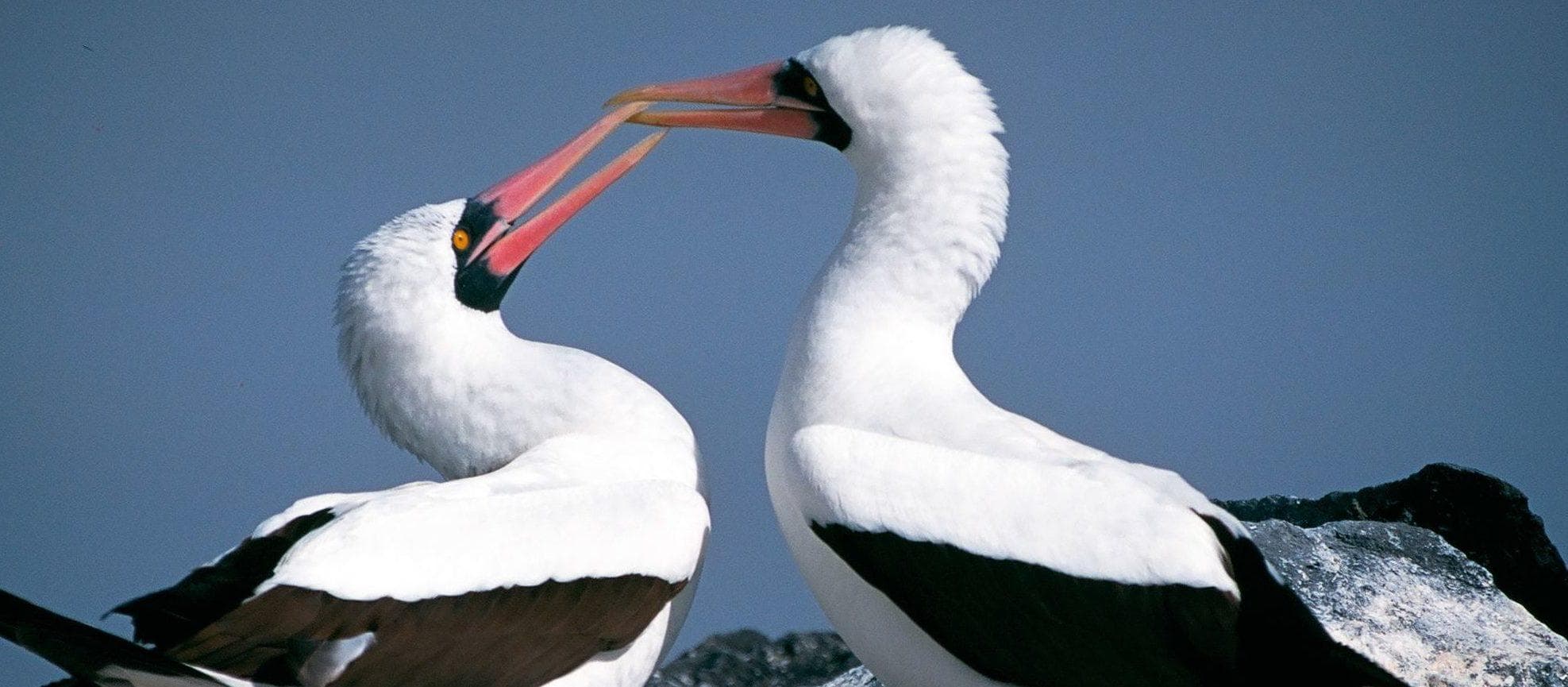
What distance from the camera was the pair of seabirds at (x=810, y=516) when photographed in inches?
142

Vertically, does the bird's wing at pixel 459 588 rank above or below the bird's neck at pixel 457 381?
below

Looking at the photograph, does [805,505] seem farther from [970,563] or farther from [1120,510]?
[1120,510]

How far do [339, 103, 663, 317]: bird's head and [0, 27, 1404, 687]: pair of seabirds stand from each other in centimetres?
1

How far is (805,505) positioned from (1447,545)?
280cm

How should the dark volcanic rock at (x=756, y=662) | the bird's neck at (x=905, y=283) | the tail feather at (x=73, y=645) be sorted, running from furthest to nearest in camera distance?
the dark volcanic rock at (x=756, y=662) < the bird's neck at (x=905, y=283) < the tail feather at (x=73, y=645)

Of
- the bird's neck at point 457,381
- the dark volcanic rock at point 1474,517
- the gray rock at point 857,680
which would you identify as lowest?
the gray rock at point 857,680

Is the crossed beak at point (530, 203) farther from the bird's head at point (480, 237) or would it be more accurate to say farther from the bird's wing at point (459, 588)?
the bird's wing at point (459, 588)

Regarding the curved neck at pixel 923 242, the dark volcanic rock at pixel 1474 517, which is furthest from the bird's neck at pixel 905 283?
the dark volcanic rock at pixel 1474 517

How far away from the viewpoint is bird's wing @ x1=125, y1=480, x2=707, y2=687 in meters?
3.52

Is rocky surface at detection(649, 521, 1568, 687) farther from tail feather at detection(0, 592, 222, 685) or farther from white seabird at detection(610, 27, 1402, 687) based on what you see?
tail feather at detection(0, 592, 222, 685)

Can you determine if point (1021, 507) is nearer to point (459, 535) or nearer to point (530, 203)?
point (459, 535)

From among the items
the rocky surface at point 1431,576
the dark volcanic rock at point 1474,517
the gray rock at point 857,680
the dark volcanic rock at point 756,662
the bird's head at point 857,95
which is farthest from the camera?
the dark volcanic rock at point 756,662

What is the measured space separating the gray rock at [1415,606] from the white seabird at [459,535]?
2.20m

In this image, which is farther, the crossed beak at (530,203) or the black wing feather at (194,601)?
the crossed beak at (530,203)
